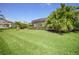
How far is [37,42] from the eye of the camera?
193 centimetres

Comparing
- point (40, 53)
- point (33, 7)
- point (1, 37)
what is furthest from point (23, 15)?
point (40, 53)

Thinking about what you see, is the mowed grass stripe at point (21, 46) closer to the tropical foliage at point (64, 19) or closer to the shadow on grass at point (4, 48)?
the shadow on grass at point (4, 48)

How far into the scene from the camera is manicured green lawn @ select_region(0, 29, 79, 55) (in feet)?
6.22

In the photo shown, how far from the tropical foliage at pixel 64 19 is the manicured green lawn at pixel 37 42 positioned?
0.07 meters

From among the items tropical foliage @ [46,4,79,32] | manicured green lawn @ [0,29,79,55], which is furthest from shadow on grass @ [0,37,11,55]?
tropical foliage @ [46,4,79,32]

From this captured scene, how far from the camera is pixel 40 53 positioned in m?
1.89

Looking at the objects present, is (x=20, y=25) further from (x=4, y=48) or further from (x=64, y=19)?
(x=64, y=19)

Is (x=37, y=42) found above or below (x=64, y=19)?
below

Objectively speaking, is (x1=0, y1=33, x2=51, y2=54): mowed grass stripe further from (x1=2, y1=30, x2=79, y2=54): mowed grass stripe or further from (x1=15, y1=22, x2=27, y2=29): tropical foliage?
(x1=15, y1=22, x2=27, y2=29): tropical foliage

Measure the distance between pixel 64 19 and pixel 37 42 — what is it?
419 mm

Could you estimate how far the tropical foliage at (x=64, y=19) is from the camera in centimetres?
195

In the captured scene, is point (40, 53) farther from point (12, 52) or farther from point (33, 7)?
point (33, 7)

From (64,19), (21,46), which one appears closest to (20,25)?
(21,46)

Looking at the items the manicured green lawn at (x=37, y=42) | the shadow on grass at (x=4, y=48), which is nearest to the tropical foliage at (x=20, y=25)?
the manicured green lawn at (x=37, y=42)
